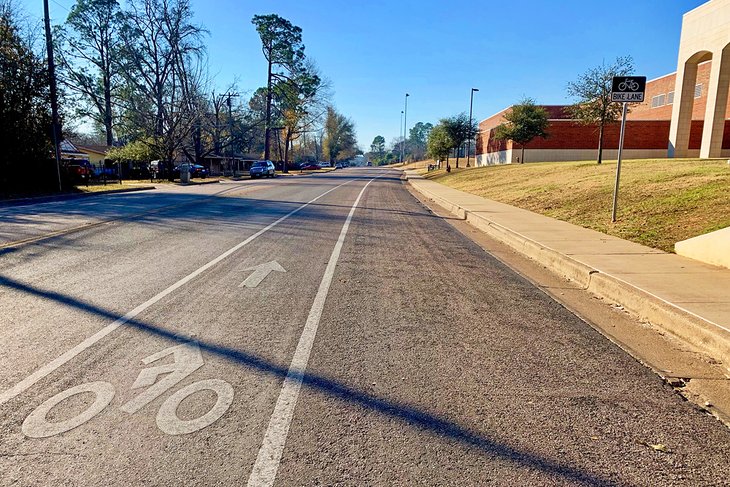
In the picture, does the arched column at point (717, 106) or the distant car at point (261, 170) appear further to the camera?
the distant car at point (261, 170)

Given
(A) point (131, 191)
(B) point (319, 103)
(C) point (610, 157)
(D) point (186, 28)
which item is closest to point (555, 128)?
(C) point (610, 157)

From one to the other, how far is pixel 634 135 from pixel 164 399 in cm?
4935

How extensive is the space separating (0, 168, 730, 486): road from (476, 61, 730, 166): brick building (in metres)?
40.2

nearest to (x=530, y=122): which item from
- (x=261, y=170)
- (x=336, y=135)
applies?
(x=261, y=170)

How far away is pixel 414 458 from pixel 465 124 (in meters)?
48.5

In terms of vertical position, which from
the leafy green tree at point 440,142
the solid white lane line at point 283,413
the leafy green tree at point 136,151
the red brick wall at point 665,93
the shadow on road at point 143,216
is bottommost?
the solid white lane line at point 283,413

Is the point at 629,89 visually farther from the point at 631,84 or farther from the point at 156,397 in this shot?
the point at 156,397

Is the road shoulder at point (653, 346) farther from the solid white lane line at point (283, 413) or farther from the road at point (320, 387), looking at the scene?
the solid white lane line at point (283, 413)

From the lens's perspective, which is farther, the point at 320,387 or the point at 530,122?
the point at 530,122

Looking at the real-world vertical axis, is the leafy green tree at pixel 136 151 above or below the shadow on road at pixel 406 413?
above

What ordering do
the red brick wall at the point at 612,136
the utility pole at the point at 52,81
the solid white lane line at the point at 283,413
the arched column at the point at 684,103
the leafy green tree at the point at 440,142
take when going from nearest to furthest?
1. the solid white lane line at the point at 283,413
2. the utility pole at the point at 52,81
3. the arched column at the point at 684,103
4. the red brick wall at the point at 612,136
5. the leafy green tree at the point at 440,142

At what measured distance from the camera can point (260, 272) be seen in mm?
6652

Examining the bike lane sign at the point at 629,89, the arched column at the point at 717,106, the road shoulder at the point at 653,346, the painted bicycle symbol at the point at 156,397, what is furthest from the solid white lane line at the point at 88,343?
the arched column at the point at 717,106

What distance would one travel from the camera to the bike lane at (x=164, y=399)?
2.47m
